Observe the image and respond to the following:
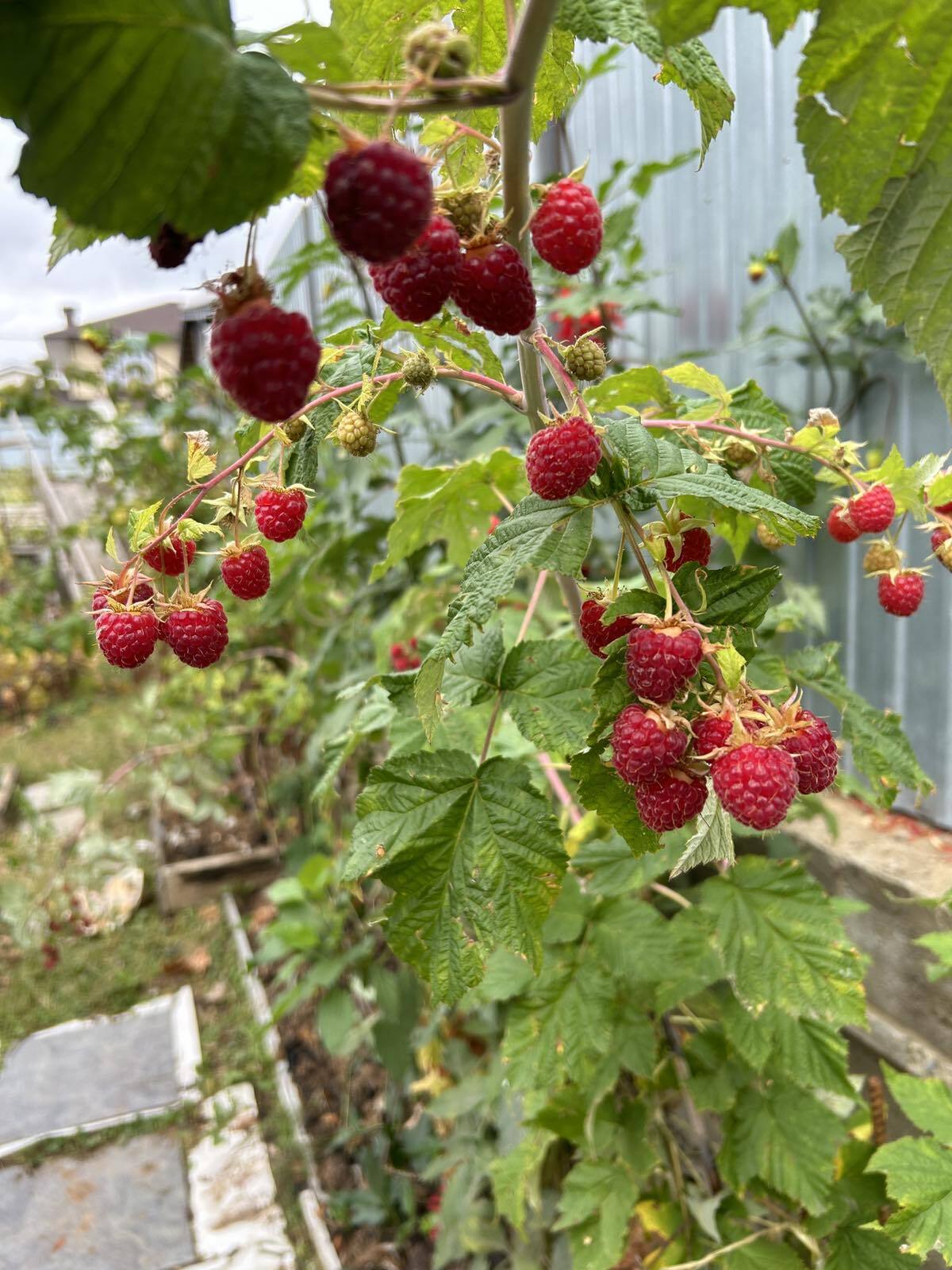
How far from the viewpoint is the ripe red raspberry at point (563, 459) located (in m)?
0.58

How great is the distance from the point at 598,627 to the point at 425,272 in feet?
1.04

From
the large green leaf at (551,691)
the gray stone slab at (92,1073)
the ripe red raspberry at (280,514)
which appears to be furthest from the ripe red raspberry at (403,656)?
the gray stone slab at (92,1073)

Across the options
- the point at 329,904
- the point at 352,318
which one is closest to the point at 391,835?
the point at 329,904

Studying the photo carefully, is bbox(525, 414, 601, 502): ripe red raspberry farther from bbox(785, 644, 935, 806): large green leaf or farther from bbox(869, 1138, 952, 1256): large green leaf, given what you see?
bbox(869, 1138, 952, 1256): large green leaf

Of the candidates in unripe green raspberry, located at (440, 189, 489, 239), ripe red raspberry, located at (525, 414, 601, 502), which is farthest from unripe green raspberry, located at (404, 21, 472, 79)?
ripe red raspberry, located at (525, 414, 601, 502)

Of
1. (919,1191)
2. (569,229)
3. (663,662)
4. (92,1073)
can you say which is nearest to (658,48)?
Answer: (569,229)

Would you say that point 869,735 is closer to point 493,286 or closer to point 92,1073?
point 493,286

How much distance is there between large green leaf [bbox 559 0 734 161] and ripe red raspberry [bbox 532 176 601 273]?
3.6 inches

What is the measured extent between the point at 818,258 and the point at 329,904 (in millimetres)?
2169

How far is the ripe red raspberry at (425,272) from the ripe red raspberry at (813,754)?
0.37 metres

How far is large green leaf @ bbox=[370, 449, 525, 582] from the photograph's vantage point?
1022 millimetres

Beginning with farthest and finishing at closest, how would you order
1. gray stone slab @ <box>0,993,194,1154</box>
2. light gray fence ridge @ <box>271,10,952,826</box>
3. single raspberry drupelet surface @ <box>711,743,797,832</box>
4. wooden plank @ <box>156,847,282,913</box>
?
wooden plank @ <box>156,847,282,913</box>, gray stone slab @ <box>0,993,194,1154</box>, light gray fence ridge @ <box>271,10,952,826</box>, single raspberry drupelet surface @ <box>711,743,797,832</box>

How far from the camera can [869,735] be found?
1.00 m

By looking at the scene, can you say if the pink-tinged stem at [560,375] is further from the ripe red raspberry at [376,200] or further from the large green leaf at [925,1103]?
the large green leaf at [925,1103]
